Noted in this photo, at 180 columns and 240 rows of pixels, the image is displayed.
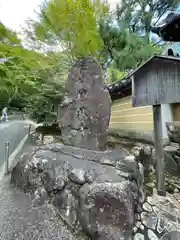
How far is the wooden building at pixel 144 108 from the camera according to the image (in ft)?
8.79

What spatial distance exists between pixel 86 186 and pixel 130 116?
4.21 m

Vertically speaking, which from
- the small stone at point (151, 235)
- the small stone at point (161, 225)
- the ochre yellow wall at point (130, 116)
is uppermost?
the ochre yellow wall at point (130, 116)

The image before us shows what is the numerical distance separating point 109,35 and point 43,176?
796cm

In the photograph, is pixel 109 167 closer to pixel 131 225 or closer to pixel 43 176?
pixel 131 225

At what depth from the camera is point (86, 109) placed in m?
3.74

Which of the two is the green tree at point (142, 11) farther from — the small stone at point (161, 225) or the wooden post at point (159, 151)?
the small stone at point (161, 225)

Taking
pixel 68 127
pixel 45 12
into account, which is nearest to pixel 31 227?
pixel 68 127

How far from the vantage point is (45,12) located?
9.53 meters

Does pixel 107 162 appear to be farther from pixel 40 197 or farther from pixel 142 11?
pixel 142 11

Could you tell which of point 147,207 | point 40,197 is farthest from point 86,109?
point 147,207

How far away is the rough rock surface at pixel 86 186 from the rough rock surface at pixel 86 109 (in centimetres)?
33

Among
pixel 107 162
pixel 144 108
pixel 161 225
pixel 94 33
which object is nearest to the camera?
pixel 161 225

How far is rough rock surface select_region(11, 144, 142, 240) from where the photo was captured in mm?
2240

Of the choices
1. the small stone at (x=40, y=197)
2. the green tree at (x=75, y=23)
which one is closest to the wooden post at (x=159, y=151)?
the small stone at (x=40, y=197)
